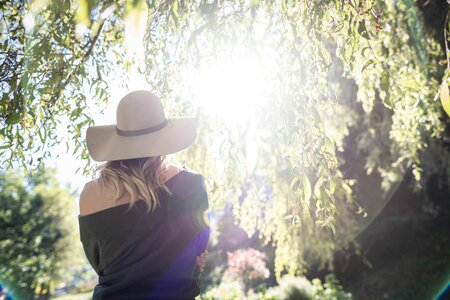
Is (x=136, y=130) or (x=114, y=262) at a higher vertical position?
(x=136, y=130)

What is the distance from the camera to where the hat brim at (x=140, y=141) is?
5.21ft

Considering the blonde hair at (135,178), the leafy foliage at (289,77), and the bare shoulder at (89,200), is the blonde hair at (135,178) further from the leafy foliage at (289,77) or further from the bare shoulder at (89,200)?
the leafy foliage at (289,77)

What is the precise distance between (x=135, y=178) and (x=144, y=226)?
165mm

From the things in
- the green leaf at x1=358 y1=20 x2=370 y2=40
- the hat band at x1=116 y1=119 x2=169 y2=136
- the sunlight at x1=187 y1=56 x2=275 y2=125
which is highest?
the green leaf at x1=358 y1=20 x2=370 y2=40

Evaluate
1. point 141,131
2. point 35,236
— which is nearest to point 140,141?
point 141,131

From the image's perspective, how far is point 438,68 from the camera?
4648mm

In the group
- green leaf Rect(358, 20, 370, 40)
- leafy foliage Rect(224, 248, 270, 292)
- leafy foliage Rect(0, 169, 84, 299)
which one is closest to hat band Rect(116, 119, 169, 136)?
green leaf Rect(358, 20, 370, 40)

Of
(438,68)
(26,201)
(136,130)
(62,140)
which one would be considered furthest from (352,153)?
(26,201)

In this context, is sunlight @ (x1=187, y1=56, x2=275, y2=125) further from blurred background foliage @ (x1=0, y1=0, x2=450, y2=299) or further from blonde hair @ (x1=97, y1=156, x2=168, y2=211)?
blonde hair @ (x1=97, y1=156, x2=168, y2=211)

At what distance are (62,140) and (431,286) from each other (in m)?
8.46

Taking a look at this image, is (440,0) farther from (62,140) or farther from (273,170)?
(62,140)

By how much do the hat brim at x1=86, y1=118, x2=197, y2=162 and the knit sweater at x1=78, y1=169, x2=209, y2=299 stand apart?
17cm

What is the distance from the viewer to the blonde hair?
144 cm

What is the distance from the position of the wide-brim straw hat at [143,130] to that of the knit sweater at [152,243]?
0.23 meters
